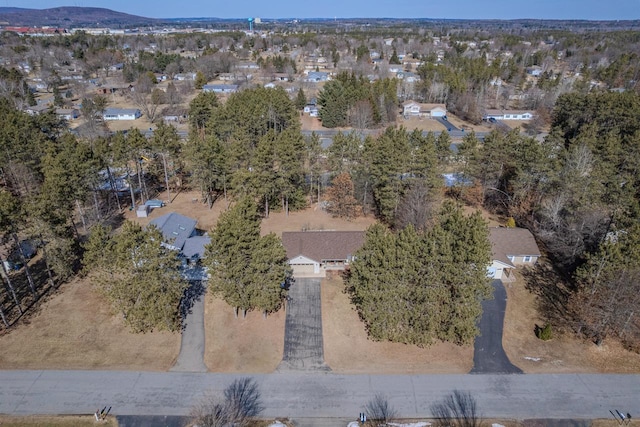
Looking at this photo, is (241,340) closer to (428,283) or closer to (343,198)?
(428,283)

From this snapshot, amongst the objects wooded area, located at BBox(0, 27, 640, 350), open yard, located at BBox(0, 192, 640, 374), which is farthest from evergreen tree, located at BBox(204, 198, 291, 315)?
open yard, located at BBox(0, 192, 640, 374)

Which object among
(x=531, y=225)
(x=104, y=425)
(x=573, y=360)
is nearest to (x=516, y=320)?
(x=573, y=360)

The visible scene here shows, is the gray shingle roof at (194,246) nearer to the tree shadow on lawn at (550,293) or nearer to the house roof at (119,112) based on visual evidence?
the tree shadow on lawn at (550,293)

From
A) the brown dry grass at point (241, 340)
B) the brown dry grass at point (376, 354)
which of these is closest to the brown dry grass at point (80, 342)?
the brown dry grass at point (241, 340)

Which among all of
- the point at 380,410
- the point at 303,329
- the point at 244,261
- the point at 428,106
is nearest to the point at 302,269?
the point at 303,329

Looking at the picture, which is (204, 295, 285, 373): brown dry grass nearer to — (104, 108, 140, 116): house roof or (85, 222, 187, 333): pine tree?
(85, 222, 187, 333): pine tree

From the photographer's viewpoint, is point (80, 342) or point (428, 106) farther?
point (428, 106)
